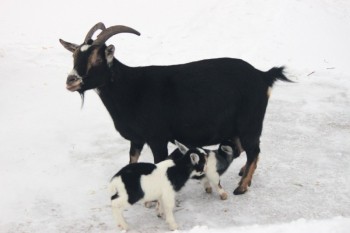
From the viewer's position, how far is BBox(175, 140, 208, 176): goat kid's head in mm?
5820

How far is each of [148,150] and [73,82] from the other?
2416mm

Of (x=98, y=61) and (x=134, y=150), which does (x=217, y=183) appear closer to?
(x=134, y=150)

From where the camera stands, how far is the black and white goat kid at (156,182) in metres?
5.40

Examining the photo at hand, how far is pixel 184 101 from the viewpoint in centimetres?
618

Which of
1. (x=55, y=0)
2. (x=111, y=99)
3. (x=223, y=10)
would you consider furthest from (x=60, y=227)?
(x=55, y=0)

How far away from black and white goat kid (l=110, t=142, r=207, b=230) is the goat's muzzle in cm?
104

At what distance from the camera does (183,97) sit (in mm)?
6188

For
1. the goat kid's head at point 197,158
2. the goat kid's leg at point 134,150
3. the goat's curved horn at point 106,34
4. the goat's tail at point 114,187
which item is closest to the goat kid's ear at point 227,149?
the goat kid's head at point 197,158

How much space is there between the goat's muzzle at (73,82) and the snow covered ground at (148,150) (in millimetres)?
1435

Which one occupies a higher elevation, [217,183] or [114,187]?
[114,187]

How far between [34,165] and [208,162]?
2602mm

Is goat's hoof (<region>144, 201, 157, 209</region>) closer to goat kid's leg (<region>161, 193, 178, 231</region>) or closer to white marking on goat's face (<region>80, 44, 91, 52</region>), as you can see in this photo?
goat kid's leg (<region>161, 193, 178, 231</region>)

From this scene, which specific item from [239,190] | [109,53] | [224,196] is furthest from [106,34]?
[239,190]

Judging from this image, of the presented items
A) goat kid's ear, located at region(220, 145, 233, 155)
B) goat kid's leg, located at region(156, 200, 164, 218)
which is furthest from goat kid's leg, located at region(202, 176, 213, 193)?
goat kid's leg, located at region(156, 200, 164, 218)
